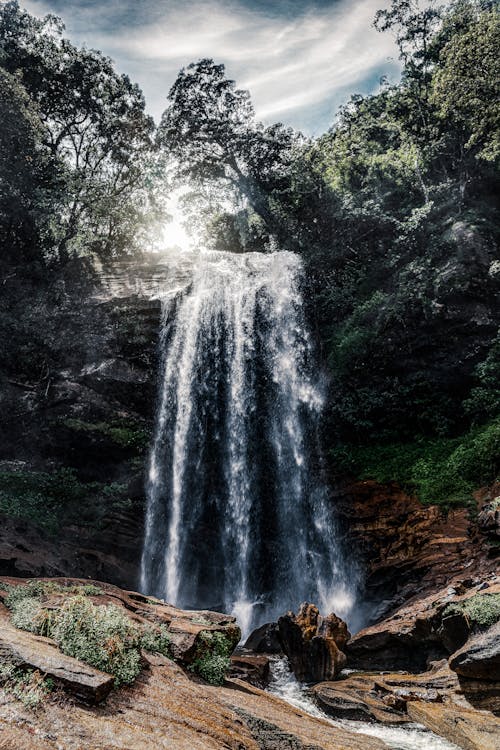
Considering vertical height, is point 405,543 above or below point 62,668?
below

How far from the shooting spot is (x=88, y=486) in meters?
17.0

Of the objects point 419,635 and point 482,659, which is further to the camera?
point 419,635

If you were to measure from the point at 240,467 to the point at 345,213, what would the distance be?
13.4 metres

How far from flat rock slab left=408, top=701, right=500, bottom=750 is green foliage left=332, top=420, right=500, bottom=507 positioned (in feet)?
23.5

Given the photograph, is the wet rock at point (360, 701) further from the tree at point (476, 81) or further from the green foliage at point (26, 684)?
the tree at point (476, 81)

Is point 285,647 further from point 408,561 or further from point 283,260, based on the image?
point 283,260

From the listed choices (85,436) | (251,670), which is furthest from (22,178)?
(251,670)

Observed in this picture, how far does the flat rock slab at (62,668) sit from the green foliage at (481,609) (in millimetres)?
5973

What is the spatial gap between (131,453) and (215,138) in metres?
21.8

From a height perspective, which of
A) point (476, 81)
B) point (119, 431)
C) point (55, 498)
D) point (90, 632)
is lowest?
point (90, 632)

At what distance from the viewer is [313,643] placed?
9.31 m

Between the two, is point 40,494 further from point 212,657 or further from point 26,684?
point 26,684

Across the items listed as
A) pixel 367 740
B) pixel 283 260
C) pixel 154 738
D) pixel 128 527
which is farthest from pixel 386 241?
pixel 154 738

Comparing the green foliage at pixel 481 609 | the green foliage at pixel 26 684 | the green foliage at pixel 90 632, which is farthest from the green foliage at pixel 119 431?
the green foliage at pixel 26 684
